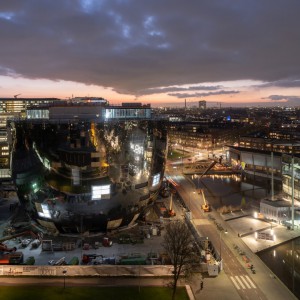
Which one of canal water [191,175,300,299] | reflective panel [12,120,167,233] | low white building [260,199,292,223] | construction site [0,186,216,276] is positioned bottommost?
canal water [191,175,300,299]

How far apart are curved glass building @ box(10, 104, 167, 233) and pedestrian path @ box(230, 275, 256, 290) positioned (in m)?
15.0

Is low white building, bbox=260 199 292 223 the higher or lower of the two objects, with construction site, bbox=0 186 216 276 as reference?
higher

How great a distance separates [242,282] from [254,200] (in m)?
30.9

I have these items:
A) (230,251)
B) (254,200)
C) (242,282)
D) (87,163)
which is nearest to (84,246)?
(87,163)

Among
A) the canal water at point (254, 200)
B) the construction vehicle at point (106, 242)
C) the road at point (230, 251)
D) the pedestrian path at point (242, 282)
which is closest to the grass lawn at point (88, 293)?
the pedestrian path at point (242, 282)

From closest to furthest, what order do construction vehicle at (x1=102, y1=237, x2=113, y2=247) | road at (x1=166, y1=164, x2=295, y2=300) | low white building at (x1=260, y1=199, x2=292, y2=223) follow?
road at (x1=166, y1=164, x2=295, y2=300) < construction vehicle at (x1=102, y1=237, x2=113, y2=247) < low white building at (x1=260, y1=199, x2=292, y2=223)

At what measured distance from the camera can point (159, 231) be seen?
37.7 meters

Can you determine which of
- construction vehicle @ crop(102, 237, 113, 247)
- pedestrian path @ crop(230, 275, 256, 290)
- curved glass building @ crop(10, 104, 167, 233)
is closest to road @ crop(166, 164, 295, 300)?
pedestrian path @ crop(230, 275, 256, 290)

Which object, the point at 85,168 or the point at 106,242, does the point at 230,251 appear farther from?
the point at 85,168

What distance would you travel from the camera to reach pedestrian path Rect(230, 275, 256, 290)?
2605cm

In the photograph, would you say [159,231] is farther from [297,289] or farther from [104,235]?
[297,289]

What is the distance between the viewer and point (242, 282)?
88.0 feet

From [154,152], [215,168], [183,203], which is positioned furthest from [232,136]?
[154,152]

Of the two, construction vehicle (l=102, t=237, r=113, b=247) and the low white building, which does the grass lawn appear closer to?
construction vehicle (l=102, t=237, r=113, b=247)
